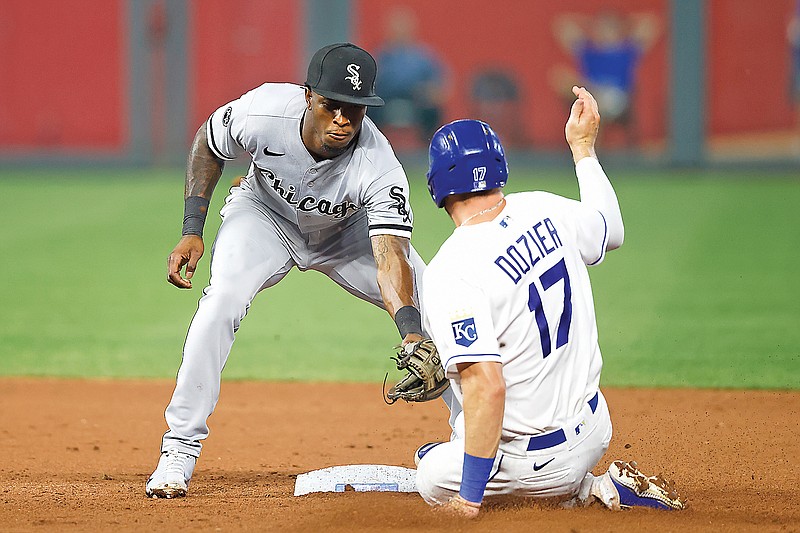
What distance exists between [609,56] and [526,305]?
1812cm

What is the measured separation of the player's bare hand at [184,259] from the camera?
514 centimetres

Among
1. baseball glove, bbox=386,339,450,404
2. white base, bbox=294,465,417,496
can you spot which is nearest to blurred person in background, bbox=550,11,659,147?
white base, bbox=294,465,417,496

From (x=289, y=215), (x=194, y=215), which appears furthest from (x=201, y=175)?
(x=289, y=215)

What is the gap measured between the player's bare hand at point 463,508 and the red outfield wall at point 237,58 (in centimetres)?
1781

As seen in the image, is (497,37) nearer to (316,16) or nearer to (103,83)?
(316,16)

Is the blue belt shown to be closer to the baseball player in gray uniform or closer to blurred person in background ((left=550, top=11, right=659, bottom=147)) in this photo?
the baseball player in gray uniform

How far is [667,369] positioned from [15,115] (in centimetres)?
1755

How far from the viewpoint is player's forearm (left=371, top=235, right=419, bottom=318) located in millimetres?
4996

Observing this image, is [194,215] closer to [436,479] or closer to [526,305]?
[436,479]

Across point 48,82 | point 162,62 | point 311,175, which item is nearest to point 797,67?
point 162,62

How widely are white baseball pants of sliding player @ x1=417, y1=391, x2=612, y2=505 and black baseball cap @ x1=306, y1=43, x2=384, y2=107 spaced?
153 cm

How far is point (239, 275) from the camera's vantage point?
16.8ft

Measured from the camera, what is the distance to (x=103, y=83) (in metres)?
22.4

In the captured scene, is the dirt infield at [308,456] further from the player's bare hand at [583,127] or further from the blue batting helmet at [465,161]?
the player's bare hand at [583,127]
